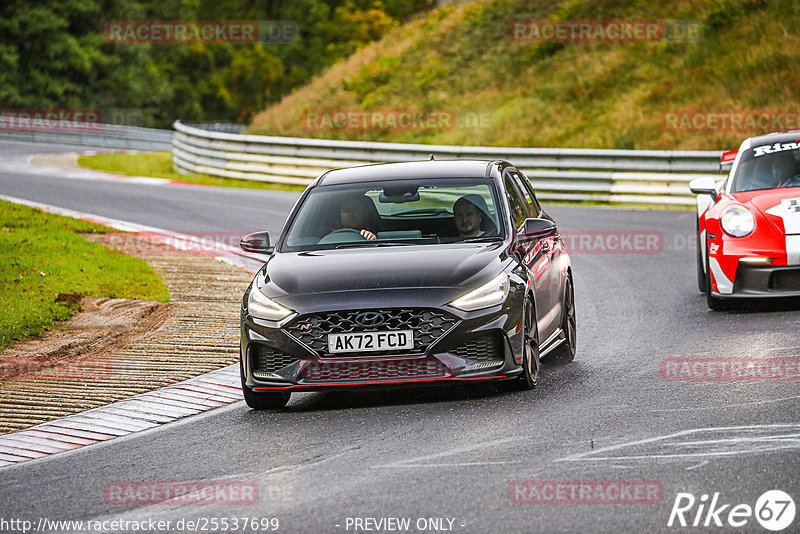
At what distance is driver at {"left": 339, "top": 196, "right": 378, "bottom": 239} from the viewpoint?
357 inches

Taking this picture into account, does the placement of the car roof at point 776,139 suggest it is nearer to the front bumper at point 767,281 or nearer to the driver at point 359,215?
the front bumper at point 767,281

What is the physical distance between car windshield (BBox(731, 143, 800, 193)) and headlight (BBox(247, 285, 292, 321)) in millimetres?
5630

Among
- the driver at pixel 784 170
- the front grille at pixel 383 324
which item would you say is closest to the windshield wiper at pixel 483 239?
the front grille at pixel 383 324

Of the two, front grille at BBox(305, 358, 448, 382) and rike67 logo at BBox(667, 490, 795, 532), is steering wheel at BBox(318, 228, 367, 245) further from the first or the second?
rike67 logo at BBox(667, 490, 795, 532)

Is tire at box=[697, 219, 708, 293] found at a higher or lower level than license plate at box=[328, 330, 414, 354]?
lower

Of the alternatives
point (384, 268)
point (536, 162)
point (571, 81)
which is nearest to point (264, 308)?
point (384, 268)

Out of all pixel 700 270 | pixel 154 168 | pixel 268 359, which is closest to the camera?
pixel 268 359

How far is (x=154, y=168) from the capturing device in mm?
34344

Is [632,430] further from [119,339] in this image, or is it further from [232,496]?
[119,339]

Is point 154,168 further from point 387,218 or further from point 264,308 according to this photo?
point 264,308

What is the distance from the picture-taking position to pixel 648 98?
3244 cm

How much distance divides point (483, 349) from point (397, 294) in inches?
24.6

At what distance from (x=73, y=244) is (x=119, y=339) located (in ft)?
16.0

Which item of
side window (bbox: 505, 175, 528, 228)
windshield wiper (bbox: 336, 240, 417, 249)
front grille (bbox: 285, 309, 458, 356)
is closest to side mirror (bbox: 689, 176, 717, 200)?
side window (bbox: 505, 175, 528, 228)
